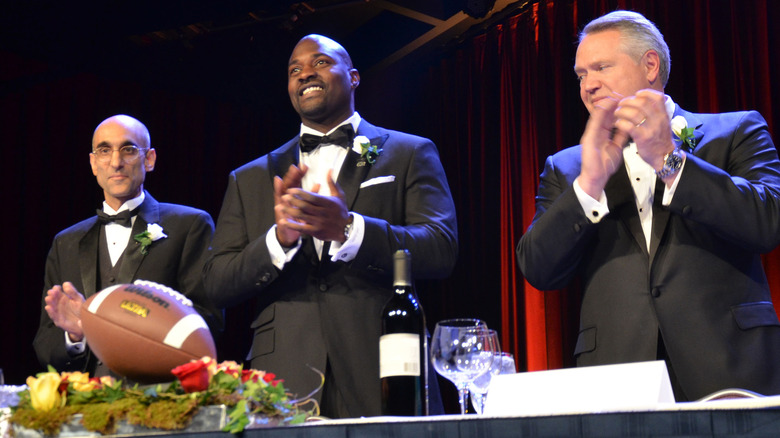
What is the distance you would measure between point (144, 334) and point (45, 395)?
0.18 metres

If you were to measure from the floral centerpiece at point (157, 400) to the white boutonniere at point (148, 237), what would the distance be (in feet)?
6.01

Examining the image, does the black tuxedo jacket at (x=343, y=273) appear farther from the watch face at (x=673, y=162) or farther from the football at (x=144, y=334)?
the football at (x=144, y=334)

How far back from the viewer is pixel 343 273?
2.53m

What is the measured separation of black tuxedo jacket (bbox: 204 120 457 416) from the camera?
2.42 meters

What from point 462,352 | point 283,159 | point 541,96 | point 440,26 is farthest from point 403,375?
point 440,26

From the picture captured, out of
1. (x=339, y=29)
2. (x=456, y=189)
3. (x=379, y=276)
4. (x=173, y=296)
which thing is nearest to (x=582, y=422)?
(x=173, y=296)

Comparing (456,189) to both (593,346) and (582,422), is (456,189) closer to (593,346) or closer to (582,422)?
(593,346)

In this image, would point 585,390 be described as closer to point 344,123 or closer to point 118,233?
point 344,123

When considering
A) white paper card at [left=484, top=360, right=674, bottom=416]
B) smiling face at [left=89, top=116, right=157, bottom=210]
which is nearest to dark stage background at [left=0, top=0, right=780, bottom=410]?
smiling face at [left=89, top=116, right=157, bottom=210]

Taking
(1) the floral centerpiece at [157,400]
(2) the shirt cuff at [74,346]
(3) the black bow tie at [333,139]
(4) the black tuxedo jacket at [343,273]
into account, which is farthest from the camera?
(2) the shirt cuff at [74,346]

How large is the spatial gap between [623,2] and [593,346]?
2932mm

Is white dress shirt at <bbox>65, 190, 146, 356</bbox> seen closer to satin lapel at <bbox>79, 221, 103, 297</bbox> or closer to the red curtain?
satin lapel at <bbox>79, 221, 103, 297</bbox>

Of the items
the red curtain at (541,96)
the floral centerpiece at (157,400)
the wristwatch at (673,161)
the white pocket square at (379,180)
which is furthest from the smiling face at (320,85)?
the red curtain at (541,96)

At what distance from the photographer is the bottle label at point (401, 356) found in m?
1.45
